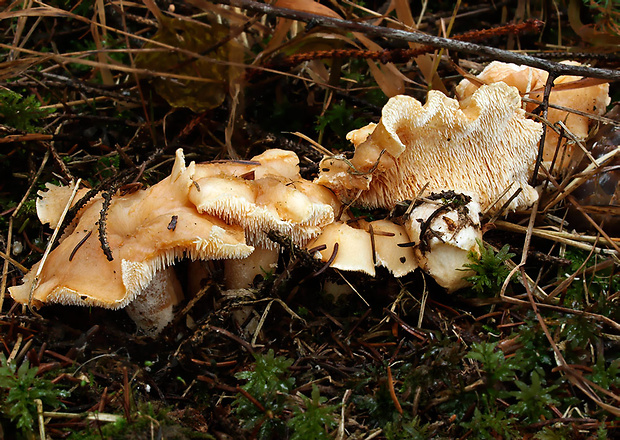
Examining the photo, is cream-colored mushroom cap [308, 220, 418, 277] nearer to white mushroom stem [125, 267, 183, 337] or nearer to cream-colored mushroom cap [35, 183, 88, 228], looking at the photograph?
white mushroom stem [125, 267, 183, 337]

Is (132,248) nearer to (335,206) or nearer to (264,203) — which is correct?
(264,203)

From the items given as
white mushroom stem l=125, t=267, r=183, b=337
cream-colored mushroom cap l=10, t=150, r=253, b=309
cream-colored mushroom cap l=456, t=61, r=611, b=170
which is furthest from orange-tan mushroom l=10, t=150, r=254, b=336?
cream-colored mushroom cap l=456, t=61, r=611, b=170

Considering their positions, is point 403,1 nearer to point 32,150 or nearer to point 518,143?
point 518,143

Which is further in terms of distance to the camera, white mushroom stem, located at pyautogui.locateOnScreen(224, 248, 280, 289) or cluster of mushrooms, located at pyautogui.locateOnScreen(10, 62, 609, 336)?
white mushroom stem, located at pyautogui.locateOnScreen(224, 248, 280, 289)

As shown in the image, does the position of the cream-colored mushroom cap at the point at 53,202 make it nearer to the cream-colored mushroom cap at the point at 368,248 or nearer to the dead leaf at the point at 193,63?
the dead leaf at the point at 193,63

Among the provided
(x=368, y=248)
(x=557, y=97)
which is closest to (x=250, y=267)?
(x=368, y=248)
